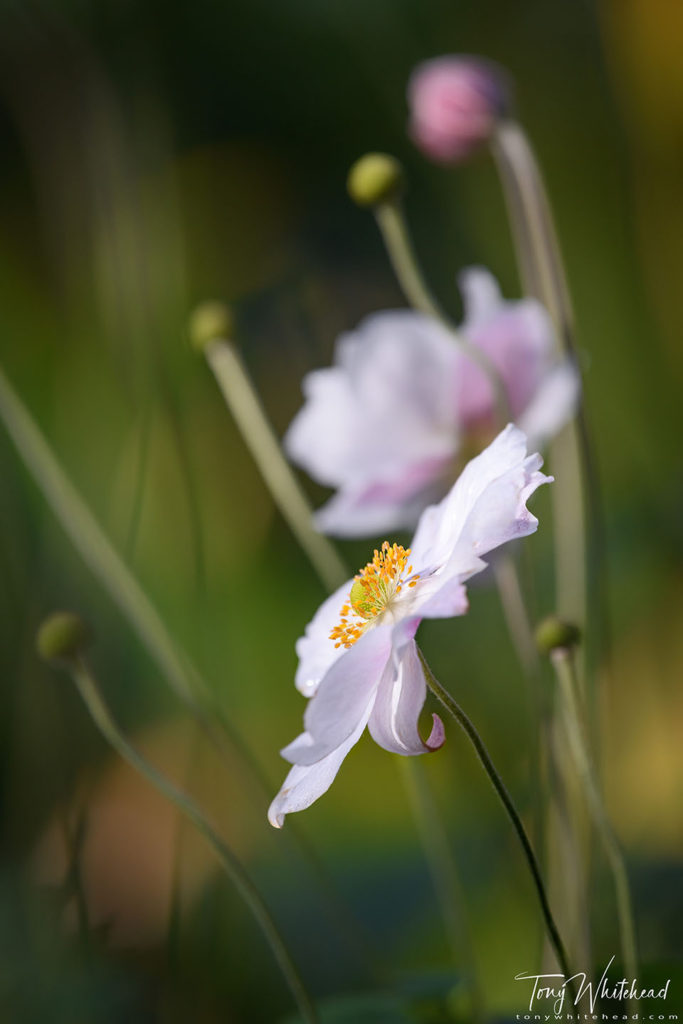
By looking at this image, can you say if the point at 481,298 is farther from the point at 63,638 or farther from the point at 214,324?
the point at 63,638

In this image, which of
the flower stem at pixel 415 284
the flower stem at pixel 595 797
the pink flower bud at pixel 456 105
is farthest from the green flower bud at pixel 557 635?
the pink flower bud at pixel 456 105

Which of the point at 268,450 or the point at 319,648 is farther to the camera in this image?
the point at 268,450

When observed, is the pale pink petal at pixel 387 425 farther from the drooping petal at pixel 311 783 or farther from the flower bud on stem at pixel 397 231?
the drooping petal at pixel 311 783

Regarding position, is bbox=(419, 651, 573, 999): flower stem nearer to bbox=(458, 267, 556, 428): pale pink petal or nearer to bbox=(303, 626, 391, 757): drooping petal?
bbox=(303, 626, 391, 757): drooping petal

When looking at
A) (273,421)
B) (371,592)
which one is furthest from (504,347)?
(273,421)

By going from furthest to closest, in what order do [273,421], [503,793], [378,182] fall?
[273,421], [378,182], [503,793]

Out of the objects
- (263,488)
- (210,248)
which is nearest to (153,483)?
(263,488)
